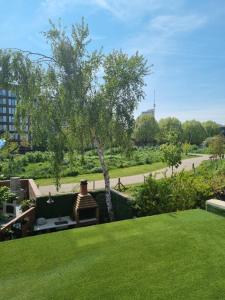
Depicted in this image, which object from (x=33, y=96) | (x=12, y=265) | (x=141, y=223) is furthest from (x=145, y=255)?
(x=33, y=96)

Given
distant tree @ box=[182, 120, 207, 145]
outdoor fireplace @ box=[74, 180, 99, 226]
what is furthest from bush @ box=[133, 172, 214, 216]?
distant tree @ box=[182, 120, 207, 145]

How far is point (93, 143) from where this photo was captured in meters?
12.7

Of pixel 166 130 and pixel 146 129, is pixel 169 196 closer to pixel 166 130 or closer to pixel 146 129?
pixel 146 129

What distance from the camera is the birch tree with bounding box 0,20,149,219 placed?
1066 centimetres

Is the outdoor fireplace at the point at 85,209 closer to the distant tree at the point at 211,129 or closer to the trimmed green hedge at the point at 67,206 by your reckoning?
the trimmed green hedge at the point at 67,206

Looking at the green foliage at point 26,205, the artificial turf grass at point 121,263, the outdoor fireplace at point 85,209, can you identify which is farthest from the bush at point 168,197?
the green foliage at point 26,205

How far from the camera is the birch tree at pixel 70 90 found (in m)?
10.7

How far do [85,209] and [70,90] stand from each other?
530 centimetres

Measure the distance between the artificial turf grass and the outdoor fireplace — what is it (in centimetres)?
420

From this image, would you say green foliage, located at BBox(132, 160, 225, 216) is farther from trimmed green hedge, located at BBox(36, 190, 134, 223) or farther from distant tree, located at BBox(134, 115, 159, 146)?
distant tree, located at BBox(134, 115, 159, 146)

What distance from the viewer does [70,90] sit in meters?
10.8

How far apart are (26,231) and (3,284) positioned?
6022 mm

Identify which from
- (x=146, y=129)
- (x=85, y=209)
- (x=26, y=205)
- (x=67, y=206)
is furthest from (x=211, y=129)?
(x=26, y=205)

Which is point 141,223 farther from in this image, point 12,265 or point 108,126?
point 108,126
